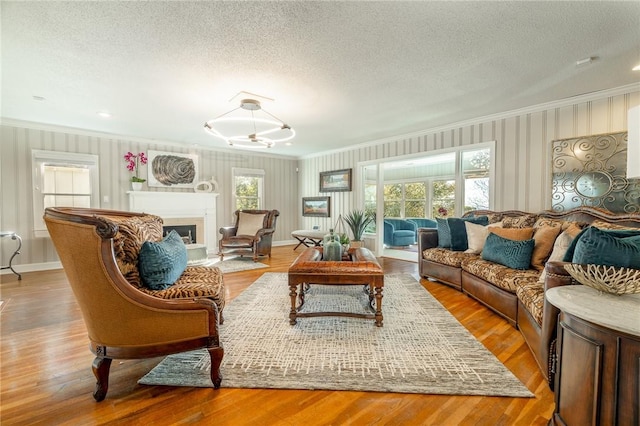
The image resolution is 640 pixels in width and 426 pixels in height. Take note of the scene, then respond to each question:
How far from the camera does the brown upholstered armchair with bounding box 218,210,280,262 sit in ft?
17.6

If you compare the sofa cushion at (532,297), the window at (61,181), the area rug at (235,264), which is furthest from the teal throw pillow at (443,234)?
the window at (61,181)

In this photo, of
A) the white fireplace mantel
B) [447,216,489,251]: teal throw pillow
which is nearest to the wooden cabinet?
[447,216,489,251]: teal throw pillow

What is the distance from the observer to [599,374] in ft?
3.50

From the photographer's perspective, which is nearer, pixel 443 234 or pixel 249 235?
pixel 443 234

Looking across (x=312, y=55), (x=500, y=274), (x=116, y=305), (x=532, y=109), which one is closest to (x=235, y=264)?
(x=116, y=305)

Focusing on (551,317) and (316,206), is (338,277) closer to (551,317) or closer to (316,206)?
(551,317)

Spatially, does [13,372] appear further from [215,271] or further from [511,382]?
[511,382]

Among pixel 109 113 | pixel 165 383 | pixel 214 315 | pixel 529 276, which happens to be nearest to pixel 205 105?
pixel 109 113

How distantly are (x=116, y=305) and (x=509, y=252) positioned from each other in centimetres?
340

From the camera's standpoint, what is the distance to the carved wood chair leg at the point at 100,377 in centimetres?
158

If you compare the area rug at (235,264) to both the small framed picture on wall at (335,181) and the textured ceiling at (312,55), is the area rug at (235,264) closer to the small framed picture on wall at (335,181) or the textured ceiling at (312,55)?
the textured ceiling at (312,55)

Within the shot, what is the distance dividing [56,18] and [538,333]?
13.6 ft

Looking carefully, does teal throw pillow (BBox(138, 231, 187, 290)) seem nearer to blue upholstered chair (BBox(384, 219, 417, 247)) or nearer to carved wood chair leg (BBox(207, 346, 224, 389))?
carved wood chair leg (BBox(207, 346, 224, 389))

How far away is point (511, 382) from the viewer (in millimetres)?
1713
